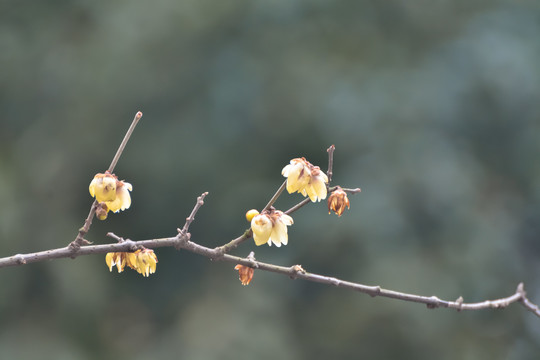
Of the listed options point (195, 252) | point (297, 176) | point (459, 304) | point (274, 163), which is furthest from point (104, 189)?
point (274, 163)

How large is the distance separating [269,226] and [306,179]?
0.09 m

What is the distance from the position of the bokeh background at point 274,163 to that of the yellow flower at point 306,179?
3.30 metres

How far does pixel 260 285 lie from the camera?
4.69 m

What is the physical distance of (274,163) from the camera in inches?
195

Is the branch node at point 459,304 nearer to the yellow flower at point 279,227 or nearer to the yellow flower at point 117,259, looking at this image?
the yellow flower at point 279,227

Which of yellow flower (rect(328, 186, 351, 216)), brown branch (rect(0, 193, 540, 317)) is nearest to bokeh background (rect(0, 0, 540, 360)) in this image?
yellow flower (rect(328, 186, 351, 216))

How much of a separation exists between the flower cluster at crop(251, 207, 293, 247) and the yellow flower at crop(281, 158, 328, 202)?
48 millimetres

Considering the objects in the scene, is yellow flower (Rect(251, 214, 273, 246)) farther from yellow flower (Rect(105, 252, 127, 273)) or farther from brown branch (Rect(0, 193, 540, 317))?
yellow flower (Rect(105, 252, 127, 273))

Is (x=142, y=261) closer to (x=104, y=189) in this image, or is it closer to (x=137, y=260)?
(x=137, y=260)

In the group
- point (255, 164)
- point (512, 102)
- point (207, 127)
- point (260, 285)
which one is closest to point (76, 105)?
point (207, 127)

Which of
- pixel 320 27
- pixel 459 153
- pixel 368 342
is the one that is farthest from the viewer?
pixel 320 27

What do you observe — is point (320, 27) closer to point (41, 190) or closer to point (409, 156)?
point (409, 156)

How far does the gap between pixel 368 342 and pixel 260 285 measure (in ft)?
2.63

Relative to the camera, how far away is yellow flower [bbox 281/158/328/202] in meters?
1.06
